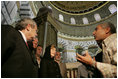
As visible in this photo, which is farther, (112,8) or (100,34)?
(112,8)

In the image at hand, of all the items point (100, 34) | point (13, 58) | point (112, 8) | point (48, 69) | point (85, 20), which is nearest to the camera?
point (13, 58)

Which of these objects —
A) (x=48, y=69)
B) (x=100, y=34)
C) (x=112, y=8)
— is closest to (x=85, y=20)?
(x=112, y=8)

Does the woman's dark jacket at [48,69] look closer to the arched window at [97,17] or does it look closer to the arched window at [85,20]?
the arched window at [85,20]

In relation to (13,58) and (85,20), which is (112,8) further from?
(13,58)

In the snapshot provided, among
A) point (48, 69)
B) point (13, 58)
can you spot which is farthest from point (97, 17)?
point (13, 58)

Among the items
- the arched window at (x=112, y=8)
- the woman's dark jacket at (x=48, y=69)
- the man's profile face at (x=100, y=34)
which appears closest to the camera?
the man's profile face at (x=100, y=34)

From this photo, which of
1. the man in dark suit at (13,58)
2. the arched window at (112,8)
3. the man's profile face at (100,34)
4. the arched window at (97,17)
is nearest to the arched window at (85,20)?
the arched window at (97,17)

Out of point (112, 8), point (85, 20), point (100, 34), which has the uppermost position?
point (112, 8)

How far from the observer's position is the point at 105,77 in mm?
1081

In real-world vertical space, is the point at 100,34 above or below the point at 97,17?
below

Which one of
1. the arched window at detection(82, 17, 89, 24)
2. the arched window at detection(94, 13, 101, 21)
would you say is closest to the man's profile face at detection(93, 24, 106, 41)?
the arched window at detection(82, 17, 89, 24)

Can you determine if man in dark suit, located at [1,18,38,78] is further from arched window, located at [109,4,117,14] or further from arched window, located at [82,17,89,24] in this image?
arched window, located at [109,4,117,14]

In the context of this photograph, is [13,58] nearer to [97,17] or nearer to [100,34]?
[100,34]

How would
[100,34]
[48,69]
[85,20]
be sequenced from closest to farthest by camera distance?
[100,34]
[48,69]
[85,20]
